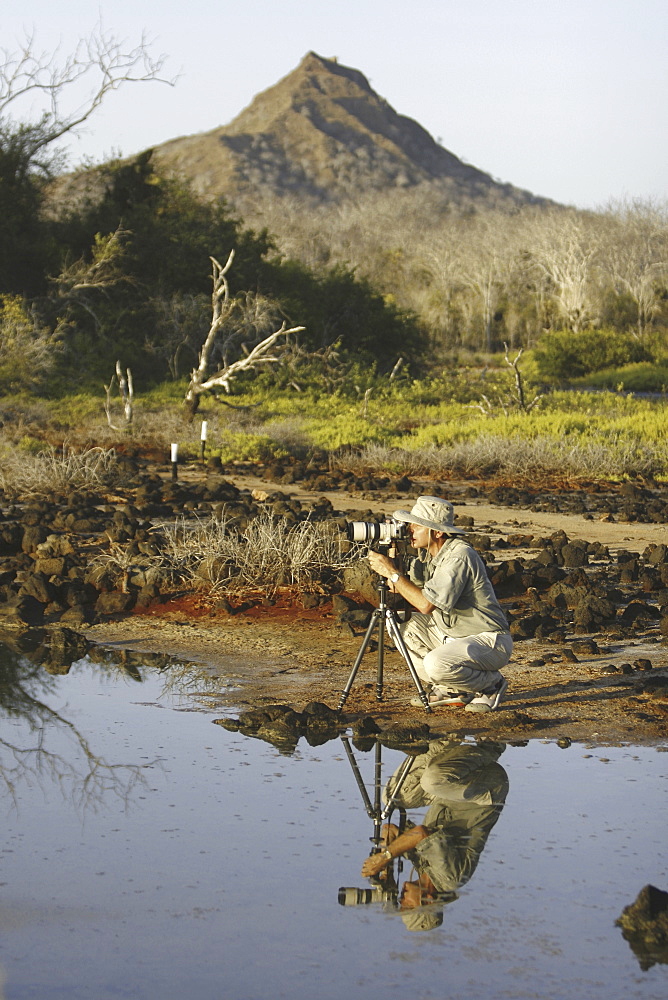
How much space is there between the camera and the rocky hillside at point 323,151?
420 ft

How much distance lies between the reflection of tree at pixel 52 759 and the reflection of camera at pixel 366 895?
4.86 ft

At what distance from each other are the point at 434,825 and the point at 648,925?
1372 millimetres

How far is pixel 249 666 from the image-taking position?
8492 mm

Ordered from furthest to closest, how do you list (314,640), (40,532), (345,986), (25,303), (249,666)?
1. (25,303)
2. (40,532)
3. (314,640)
4. (249,666)
5. (345,986)

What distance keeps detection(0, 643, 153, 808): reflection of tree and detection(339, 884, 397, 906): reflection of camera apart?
148 cm

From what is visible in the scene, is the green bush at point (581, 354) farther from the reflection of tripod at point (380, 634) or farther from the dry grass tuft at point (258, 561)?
the reflection of tripod at point (380, 634)

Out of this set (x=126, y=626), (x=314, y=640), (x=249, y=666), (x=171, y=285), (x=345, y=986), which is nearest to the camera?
(x=345, y=986)

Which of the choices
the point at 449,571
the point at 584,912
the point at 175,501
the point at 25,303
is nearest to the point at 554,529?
the point at 175,501

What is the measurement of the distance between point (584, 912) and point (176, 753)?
2615mm

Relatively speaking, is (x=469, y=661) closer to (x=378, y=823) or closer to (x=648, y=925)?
(x=378, y=823)

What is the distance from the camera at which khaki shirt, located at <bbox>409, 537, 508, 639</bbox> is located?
6.74 meters

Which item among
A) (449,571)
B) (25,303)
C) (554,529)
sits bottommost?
(554,529)

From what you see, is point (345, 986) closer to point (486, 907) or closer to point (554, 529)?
point (486, 907)

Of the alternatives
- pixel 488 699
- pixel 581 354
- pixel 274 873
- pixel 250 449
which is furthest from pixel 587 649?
pixel 581 354
